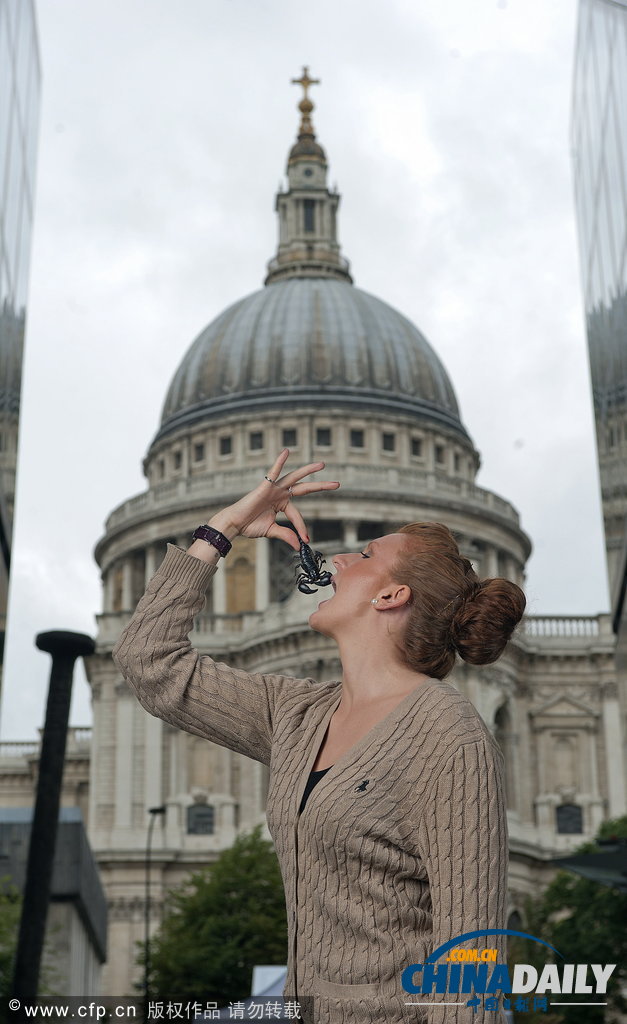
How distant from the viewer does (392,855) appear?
5312 millimetres

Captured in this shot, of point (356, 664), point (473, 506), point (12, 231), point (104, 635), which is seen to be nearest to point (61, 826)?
point (12, 231)

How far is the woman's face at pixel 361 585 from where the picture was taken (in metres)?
5.89

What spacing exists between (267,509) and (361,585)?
77cm

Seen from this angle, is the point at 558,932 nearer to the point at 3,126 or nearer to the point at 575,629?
the point at 575,629

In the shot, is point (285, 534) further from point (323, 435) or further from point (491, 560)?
point (323, 435)

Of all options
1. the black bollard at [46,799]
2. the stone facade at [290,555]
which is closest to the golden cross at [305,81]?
the stone facade at [290,555]

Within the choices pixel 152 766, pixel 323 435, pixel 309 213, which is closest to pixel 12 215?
pixel 152 766

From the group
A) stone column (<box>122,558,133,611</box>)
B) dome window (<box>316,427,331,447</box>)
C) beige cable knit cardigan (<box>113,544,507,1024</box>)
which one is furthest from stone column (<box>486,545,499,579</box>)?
beige cable knit cardigan (<box>113,544,507,1024</box>)

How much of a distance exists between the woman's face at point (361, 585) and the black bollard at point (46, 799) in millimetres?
15574

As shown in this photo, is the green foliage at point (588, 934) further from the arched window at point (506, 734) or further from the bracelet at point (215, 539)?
the bracelet at point (215, 539)

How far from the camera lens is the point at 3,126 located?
84.9 feet

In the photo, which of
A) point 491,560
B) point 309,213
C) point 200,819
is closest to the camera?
point 200,819

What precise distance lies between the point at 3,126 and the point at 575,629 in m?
66.1

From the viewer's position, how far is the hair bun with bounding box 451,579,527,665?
5613 mm
